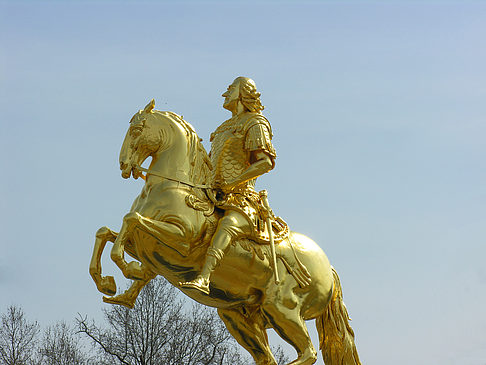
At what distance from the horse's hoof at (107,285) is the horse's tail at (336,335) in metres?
2.35

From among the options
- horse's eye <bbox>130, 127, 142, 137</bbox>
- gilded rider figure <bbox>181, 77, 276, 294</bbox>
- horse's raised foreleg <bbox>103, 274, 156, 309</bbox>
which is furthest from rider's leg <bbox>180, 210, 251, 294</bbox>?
horse's eye <bbox>130, 127, 142, 137</bbox>

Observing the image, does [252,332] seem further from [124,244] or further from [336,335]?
[124,244]

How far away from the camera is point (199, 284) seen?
8445 mm

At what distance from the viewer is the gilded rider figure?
356 inches

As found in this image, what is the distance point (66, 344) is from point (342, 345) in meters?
11.8

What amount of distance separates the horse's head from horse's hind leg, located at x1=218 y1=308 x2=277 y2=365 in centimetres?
189

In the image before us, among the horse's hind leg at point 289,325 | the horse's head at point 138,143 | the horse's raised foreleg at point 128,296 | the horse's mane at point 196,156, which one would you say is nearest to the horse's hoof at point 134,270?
the horse's raised foreleg at point 128,296

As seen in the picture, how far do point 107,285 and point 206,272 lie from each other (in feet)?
3.31

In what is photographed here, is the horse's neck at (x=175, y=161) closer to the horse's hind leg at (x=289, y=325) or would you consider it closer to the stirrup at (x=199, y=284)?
the stirrup at (x=199, y=284)

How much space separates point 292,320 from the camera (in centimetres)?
912

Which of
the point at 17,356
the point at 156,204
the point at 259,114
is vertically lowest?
the point at 156,204

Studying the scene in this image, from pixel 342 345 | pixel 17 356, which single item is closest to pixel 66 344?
pixel 17 356

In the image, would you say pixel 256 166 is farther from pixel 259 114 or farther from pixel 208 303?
pixel 208 303

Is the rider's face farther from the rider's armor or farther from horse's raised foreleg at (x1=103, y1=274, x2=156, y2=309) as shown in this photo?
horse's raised foreleg at (x1=103, y1=274, x2=156, y2=309)
